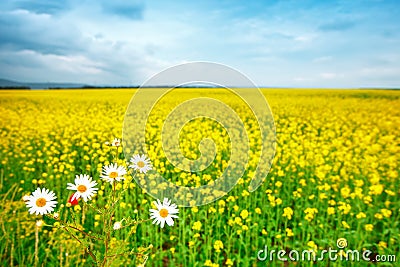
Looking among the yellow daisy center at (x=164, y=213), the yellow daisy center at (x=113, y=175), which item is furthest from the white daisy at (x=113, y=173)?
the yellow daisy center at (x=164, y=213)

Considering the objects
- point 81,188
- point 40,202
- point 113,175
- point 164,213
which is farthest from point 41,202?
point 164,213

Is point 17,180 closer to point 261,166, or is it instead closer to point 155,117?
point 261,166

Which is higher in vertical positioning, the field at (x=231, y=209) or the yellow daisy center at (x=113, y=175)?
the yellow daisy center at (x=113, y=175)

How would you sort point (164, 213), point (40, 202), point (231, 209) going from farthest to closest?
point (231, 209), point (164, 213), point (40, 202)

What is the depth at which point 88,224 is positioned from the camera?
4.28 meters

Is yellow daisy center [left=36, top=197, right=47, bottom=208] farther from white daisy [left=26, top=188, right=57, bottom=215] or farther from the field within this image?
the field

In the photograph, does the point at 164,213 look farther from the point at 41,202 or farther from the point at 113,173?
the point at 41,202

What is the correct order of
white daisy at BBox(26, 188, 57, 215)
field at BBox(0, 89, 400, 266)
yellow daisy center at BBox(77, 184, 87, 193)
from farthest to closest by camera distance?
field at BBox(0, 89, 400, 266)
yellow daisy center at BBox(77, 184, 87, 193)
white daisy at BBox(26, 188, 57, 215)

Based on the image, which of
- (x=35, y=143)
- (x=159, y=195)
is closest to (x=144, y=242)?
(x=159, y=195)

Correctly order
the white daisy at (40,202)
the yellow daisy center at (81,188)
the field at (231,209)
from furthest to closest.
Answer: the field at (231,209) → the yellow daisy center at (81,188) → the white daisy at (40,202)

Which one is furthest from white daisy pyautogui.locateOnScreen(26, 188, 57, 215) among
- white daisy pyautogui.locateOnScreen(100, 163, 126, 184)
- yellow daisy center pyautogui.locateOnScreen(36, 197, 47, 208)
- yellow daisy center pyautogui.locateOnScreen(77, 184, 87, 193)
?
white daisy pyautogui.locateOnScreen(100, 163, 126, 184)

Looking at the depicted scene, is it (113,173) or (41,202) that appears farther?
(113,173)

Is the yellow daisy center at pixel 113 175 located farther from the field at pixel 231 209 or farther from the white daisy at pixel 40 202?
the white daisy at pixel 40 202

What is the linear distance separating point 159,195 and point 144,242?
2.54 feet
